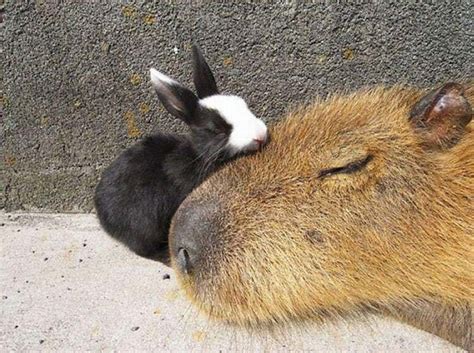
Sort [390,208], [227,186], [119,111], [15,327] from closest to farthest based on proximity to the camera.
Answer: [390,208] → [227,186] → [15,327] → [119,111]

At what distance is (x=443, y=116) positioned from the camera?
155 cm

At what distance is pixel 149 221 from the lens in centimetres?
259

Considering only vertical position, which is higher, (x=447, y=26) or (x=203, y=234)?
(x=447, y=26)

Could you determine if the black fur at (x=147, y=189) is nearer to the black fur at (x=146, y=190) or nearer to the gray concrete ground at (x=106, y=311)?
the black fur at (x=146, y=190)

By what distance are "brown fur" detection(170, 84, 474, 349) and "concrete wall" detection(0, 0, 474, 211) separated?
36.9 inches

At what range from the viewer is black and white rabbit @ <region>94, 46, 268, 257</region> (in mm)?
2340

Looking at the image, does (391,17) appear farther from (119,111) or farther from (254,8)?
(119,111)

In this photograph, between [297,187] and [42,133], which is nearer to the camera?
[297,187]

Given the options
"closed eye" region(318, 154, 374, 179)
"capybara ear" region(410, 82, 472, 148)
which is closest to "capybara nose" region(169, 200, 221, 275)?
"closed eye" region(318, 154, 374, 179)

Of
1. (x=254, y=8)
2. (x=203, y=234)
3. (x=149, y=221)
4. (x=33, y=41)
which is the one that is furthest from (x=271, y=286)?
(x=33, y=41)

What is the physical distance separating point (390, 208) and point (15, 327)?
1.59 meters

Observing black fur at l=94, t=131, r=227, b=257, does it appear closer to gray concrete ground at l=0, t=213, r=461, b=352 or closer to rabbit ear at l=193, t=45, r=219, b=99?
gray concrete ground at l=0, t=213, r=461, b=352

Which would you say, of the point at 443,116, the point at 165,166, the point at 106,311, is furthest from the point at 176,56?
the point at 443,116

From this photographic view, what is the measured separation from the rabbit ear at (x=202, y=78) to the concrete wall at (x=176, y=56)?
0.67ft
